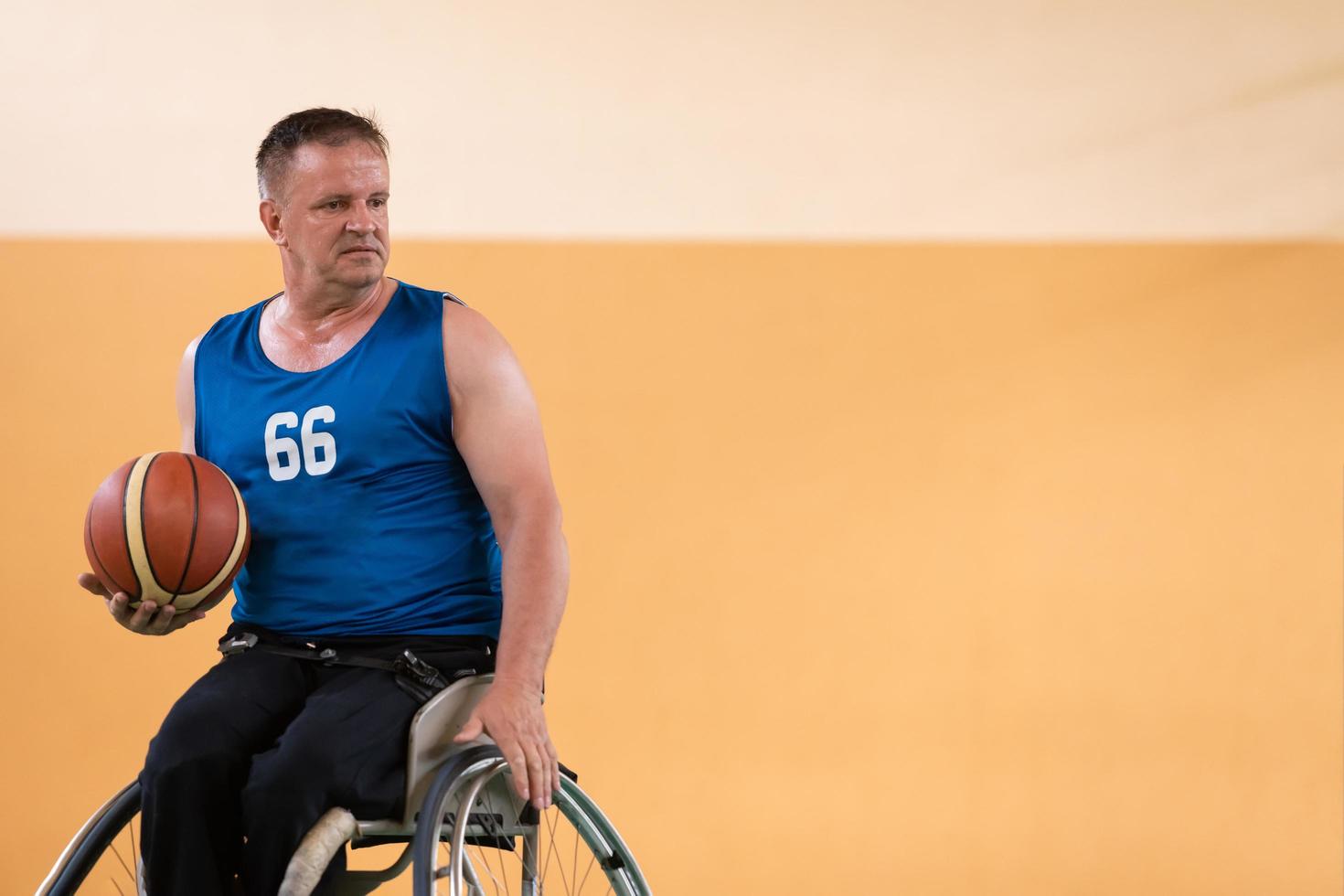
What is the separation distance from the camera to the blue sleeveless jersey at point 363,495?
1.86 m

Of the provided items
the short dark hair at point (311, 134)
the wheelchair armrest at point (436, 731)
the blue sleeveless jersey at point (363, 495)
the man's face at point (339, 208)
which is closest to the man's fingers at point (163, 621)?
the blue sleeveless jersey at point (363, 495)

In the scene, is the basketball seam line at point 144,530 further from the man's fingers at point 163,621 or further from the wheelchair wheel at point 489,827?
the wheelchair wheel at point 489,827

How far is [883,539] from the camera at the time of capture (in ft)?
10.5

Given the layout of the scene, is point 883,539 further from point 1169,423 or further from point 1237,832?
point 1237,832

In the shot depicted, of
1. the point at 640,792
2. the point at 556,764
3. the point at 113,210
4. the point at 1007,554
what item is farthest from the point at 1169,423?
the point at 113,210

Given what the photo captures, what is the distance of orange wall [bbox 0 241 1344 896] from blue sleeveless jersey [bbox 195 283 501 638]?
1285mm

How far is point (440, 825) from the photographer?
1.61m

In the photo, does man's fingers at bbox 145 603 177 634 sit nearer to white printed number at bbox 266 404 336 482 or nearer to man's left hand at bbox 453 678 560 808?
white printed number at bbox 266 404 336 482

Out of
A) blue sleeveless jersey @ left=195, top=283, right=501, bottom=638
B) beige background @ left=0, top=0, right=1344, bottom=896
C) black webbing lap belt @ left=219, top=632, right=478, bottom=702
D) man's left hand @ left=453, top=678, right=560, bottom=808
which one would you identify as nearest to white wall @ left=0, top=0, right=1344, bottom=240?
beige background @ left=0, top=0, right=1344, bottom=896

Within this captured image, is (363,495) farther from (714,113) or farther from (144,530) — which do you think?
(714,113)

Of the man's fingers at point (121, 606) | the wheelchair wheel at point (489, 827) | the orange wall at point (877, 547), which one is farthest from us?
the orange wall at point (877, 547)

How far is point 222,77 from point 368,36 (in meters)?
0.34

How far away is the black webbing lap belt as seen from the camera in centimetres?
178

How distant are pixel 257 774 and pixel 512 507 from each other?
455 millimetres
